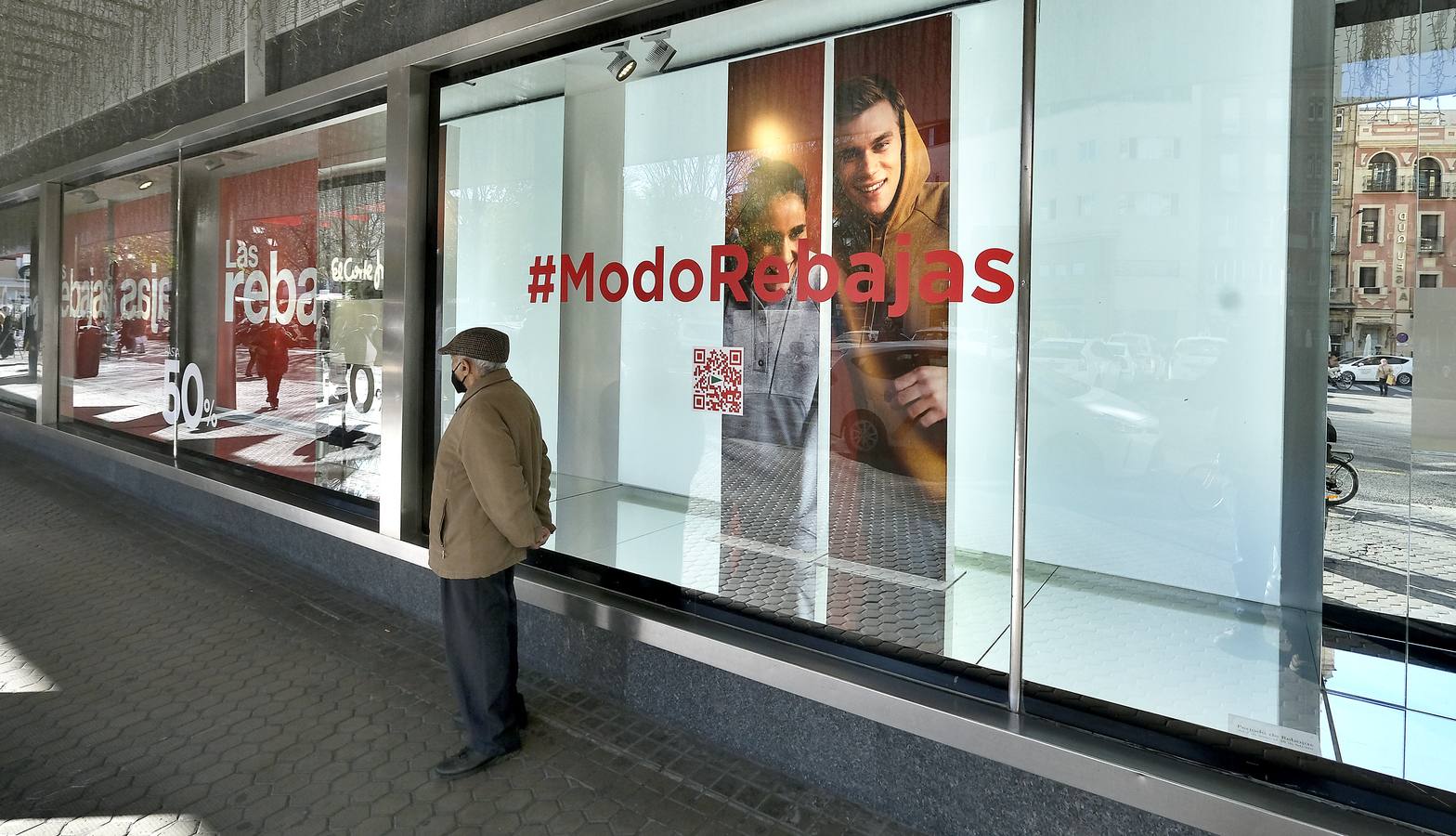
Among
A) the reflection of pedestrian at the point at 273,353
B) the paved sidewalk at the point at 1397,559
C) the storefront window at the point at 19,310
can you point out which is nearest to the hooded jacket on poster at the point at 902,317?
the paved sidewalk at the point at 1397,559

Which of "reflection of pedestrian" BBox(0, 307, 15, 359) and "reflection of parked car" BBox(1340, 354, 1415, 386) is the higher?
"reflection of pedestrian" BBox(0, 307, 15, 359)

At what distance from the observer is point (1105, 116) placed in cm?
321

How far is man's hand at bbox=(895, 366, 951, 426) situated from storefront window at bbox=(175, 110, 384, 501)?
282 cm

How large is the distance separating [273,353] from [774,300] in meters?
3.72

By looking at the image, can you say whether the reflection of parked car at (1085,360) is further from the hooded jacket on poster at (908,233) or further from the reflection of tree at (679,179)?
the reflection of tree at (679,179)

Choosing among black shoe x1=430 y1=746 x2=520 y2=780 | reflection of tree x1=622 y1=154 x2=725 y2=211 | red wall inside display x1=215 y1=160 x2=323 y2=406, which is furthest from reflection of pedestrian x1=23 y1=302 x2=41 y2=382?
black shoe x1=430 y1=746 x2=520 y2=780

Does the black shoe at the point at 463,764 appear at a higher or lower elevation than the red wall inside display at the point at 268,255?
lower

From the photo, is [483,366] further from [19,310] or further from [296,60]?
[19,310]

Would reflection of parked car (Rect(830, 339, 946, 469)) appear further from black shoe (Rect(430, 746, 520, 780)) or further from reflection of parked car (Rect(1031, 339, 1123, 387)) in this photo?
black shoe (Rect(430, 746, 520, 780))

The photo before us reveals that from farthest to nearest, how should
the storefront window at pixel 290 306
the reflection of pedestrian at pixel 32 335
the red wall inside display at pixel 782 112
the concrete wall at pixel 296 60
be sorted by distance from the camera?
1. the reflection of pedestrian at pixel 32 335
2. the storefront window at pixel 290 306
3. the concrete wall at pixel 296 60
4. the red wall inside display at pixel 782 112

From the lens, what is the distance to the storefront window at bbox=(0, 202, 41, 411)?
8.77 m

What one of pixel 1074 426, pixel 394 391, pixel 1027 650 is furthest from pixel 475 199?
pixel 1027 650

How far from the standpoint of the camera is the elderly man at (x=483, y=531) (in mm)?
3045

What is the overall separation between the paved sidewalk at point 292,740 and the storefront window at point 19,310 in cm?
519
